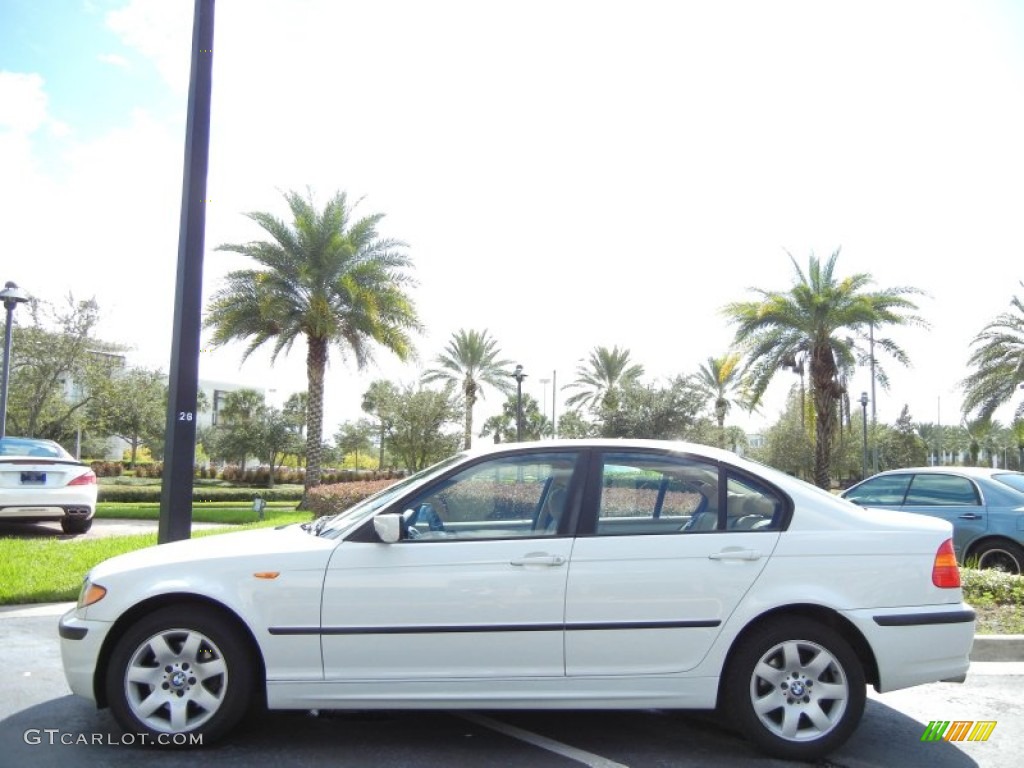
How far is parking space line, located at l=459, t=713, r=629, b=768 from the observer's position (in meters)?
3.69

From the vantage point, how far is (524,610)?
3.73m

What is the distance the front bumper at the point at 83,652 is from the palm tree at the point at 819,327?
21951 millimetres

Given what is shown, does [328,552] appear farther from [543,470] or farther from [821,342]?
[821,342]

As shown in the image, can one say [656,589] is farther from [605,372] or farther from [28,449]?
[605,372]

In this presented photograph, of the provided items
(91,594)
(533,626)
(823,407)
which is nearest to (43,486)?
(91,594)

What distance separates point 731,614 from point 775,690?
0.43m

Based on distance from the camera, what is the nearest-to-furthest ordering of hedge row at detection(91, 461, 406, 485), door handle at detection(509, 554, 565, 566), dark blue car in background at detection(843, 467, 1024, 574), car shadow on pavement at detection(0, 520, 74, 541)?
1. door handle at detection(509, 554, 565, 566)
2. dark blue car in background at detection(843, 467, 1024, 574)
3. car shadow on pavement at detection(0, 520, 74, 541)
4. hedge row at detection(91, 461, 406, 485)

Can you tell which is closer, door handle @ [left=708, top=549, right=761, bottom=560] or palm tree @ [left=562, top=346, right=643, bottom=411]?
→ door handle @ [left=708, top=549, right=761, bottom=560]

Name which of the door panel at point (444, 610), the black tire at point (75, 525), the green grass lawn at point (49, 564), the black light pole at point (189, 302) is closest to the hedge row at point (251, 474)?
the black tire at point (75, 525)

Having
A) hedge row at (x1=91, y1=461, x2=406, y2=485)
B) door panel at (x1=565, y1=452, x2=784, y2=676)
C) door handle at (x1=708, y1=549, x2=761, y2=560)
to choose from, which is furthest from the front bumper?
hedge row at (x1=91, y1=461, x2=406, y2=485)

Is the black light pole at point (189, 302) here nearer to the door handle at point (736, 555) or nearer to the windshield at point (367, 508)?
the windshield at point (367, 508)

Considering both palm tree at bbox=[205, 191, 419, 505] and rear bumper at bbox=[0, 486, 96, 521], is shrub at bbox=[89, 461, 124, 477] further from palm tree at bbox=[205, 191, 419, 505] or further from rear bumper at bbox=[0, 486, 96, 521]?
rear bumper at bbox=[0, 486, 96, 521]

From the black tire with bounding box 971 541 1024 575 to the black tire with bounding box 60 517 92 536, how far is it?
37.8 ft

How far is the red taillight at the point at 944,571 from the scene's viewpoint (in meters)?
3.88
